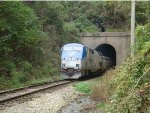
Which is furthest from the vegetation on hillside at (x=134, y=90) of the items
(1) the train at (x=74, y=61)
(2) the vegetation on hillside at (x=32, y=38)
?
(1) the train at (x=74, y=61)

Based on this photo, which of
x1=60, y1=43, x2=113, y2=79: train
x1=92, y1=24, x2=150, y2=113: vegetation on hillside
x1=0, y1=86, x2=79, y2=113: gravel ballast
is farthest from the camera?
x1=60, y1=43, x2=113, y2=79: train

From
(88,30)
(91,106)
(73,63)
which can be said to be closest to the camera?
(91,106)

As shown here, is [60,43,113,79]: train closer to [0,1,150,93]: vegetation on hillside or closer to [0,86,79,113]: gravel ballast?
[0,1,150,93]: vegetation on hillside

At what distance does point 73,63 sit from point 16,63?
543 cm

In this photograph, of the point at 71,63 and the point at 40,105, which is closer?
the point at 40,105

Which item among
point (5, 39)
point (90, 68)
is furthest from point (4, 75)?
point (90, 68)

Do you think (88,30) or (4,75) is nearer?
(4,75)

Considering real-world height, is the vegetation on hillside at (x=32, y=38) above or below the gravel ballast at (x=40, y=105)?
above

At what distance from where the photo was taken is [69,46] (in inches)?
1087

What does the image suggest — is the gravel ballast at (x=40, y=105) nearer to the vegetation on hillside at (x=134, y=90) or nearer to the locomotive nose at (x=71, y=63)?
the vegetation on hillside at (x=134, y=90)

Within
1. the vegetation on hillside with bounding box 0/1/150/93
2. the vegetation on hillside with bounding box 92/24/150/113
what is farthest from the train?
the vegetation on hillside with bounding box 92/24/150/113

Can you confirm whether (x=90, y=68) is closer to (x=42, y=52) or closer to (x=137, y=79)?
(x=42, y=52)

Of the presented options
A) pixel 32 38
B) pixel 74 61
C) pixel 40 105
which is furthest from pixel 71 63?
pixel 40 105

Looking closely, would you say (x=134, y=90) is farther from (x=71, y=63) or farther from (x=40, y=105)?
(x=71, y=63)
